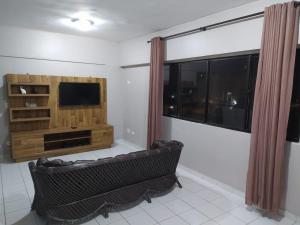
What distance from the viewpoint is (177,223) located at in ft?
8.29

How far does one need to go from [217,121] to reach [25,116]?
12.7 ft

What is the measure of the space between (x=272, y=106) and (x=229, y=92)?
3.20ft

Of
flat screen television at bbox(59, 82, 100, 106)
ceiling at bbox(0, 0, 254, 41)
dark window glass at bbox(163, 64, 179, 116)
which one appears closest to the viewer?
ceiling at bbox(0, 0, 254, 41)

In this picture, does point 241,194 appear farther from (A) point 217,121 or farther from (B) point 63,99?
(B) point 63,99

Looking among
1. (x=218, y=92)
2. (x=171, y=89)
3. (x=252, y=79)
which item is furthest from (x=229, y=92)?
(x=171, y=89)

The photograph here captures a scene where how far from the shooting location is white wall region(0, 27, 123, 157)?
14.5ft

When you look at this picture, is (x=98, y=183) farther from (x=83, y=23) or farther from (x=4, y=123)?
(x=4, y=123)

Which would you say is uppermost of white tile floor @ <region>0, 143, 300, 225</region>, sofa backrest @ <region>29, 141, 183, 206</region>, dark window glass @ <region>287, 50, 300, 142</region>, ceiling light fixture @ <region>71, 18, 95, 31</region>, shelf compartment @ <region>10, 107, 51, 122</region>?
ceiling light fixture @ <region>71, 18, 95, 31</region>

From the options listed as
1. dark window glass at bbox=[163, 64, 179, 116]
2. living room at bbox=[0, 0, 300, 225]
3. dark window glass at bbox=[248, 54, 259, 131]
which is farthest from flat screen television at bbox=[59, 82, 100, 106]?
dark window glass at bbox=[248, 54, 259, 131]

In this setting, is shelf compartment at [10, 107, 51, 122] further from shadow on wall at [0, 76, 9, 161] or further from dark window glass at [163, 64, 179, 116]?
dark window glass at [163, 64, 179, 116]

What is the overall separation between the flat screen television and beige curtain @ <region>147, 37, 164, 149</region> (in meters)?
1.51

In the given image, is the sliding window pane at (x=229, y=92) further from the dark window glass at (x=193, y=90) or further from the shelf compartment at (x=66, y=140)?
the shelf compartment at (x=66, y=140)

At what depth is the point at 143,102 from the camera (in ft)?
16.9

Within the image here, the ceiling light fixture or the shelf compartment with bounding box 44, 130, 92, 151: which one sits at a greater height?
the ceiling light fixture
